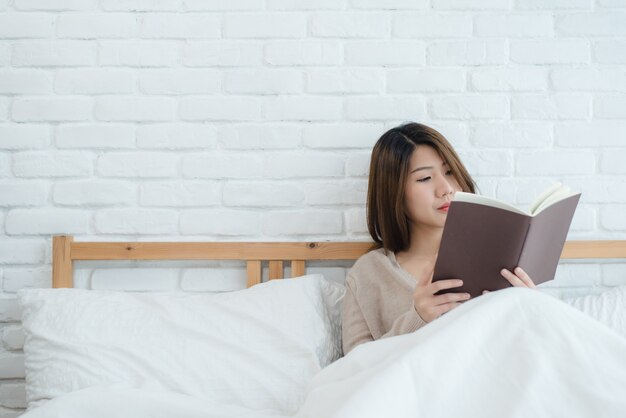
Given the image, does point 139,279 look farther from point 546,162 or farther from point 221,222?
point 546,162

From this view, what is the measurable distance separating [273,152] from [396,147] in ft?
1.06

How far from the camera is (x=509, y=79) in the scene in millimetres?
1435

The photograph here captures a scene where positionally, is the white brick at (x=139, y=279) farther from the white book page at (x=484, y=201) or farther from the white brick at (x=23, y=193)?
the white book page at (x=484, y=201)

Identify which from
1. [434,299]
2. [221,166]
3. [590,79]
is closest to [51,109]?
[221,166]

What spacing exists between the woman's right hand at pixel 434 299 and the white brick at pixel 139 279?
0.69 meters

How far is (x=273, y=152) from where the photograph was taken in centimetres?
142

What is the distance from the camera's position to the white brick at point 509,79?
4.70ft

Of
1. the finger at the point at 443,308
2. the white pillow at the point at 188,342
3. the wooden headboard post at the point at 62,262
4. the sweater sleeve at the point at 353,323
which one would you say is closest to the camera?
the finger at the point at 443,308

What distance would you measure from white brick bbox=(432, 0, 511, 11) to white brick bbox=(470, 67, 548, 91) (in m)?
0.16

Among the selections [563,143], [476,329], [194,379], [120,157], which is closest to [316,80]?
[120,157]

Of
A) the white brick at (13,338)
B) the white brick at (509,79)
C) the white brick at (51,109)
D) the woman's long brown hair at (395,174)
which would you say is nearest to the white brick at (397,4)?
the white brick at (509,79)

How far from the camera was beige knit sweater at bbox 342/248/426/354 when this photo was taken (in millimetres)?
1240

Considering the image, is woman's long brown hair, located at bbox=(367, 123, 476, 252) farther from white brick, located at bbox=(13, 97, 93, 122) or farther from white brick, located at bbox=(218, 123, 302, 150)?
white brick, located at bbox=(13, 97, 93, 122)

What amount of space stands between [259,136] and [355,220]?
0.33m
